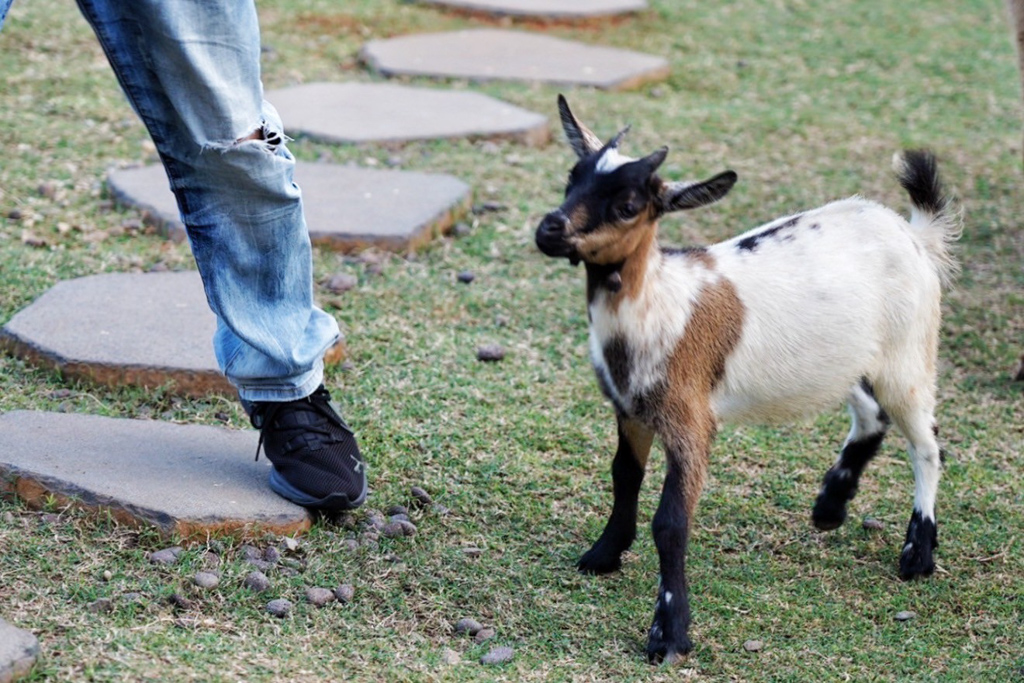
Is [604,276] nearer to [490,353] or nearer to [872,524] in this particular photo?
[872,524]

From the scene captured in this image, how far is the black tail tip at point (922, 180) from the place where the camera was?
3342 mm

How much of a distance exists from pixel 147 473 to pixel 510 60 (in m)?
4.26

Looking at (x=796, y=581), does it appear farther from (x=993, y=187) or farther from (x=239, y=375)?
(x=993, y=187)

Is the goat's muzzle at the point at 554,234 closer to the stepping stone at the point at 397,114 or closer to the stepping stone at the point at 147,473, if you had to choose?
the stepping stone at the point at 147,473

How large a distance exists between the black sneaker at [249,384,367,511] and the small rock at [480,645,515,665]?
1.90 ft

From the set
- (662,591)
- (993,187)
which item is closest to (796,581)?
(662,591)

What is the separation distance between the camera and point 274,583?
2.88 m

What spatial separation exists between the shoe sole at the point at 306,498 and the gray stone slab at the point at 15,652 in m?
0.78

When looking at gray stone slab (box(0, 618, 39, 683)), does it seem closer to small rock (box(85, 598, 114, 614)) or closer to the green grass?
the green grass

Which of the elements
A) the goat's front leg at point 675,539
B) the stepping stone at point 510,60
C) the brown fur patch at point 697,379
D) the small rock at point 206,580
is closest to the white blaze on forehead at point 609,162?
the brown fur patch at point 697,379

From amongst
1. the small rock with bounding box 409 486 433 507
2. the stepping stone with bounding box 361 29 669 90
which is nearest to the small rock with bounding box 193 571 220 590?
the small rock with bounding box 409 486 433 507

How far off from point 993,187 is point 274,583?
3973mm

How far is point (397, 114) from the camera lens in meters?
5.89

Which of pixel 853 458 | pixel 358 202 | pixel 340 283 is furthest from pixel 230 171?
pixel 358 202
